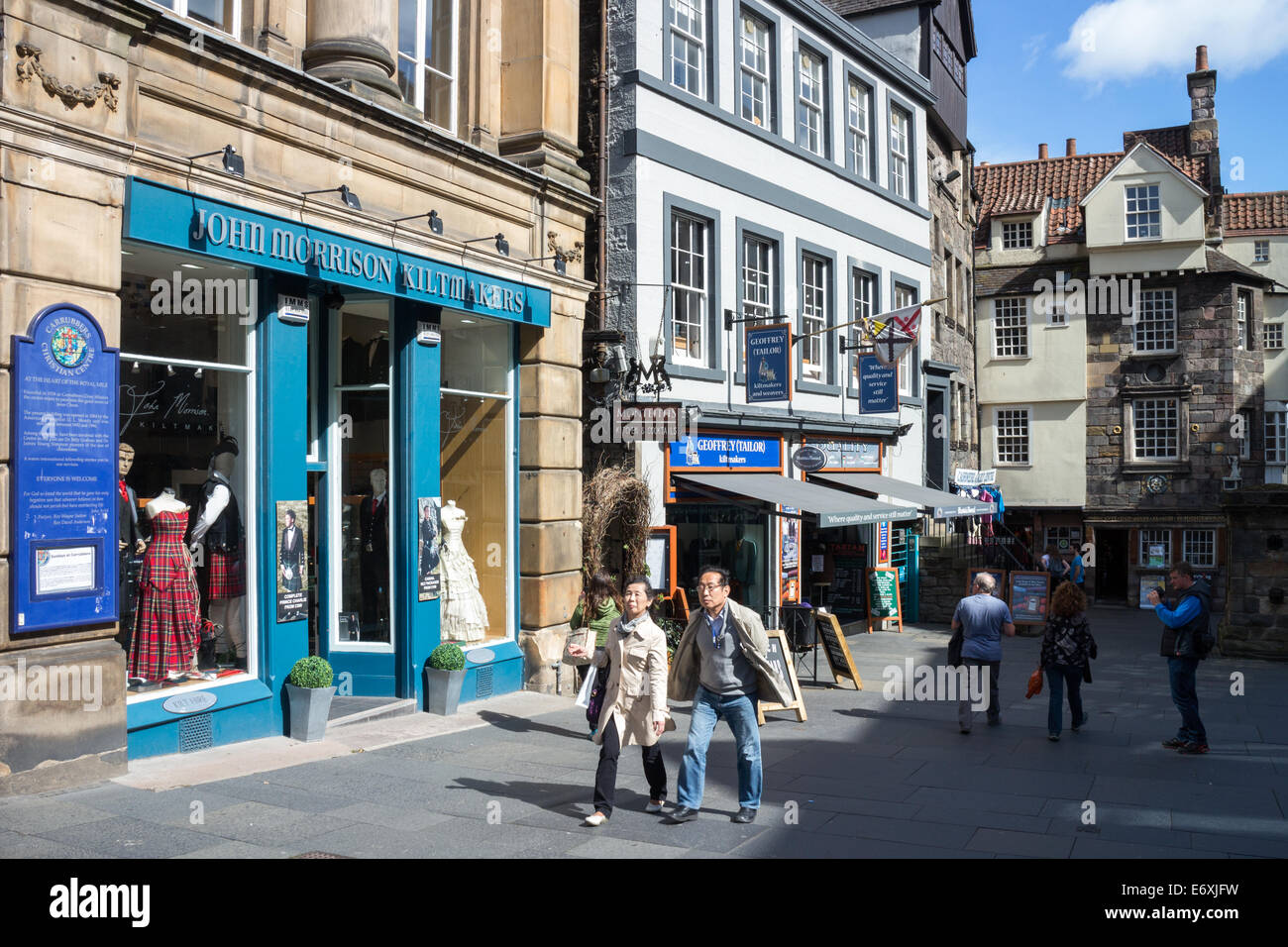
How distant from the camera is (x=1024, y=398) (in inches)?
1367

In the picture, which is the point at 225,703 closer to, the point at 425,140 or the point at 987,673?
the point at 425,140

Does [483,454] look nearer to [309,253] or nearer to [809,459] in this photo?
[309,253]

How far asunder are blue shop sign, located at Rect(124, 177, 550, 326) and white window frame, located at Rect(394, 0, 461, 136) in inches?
68.1

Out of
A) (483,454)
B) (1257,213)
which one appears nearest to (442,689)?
(483,454)

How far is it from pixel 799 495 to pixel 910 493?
546cm

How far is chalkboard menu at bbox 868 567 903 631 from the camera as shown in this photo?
22.5 m

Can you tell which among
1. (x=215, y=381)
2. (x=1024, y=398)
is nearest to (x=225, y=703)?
(x=215, y=381)

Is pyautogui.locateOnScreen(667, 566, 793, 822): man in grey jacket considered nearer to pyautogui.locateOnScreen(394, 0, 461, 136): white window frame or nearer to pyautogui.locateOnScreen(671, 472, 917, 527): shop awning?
pyautogui.locateOnScreen(394, 0, 461, 136): white window frame

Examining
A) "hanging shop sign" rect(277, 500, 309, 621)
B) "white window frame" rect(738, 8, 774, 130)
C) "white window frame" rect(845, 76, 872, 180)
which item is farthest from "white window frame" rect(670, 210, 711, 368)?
"hanging shop sign" rect(277, 500, 309, 621)

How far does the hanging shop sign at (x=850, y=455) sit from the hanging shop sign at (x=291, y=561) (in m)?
11.4

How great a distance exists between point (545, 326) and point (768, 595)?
7662 mm

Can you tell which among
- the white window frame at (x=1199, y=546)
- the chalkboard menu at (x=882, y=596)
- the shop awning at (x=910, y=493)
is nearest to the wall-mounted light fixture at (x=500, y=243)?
the shop awning at (x=910, y=493)

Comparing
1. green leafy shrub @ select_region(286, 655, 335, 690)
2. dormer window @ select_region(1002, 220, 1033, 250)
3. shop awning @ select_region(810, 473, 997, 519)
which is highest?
dormer window @ select_region(1002, 220, 1033, 250)
